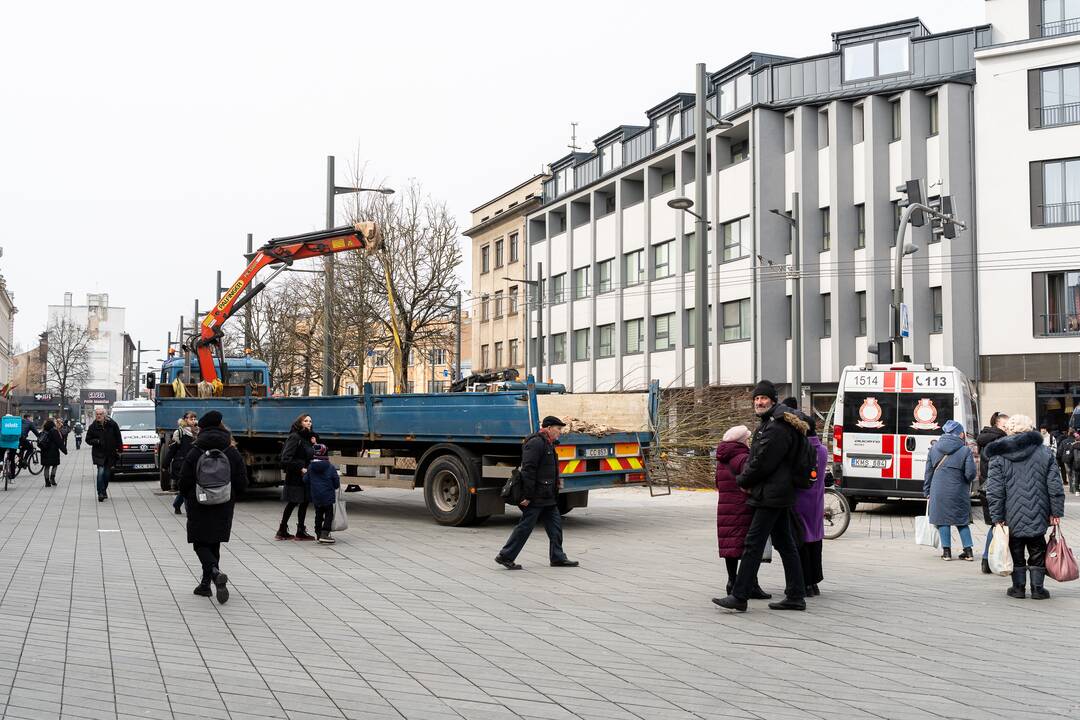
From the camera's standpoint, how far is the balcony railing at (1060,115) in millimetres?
31859

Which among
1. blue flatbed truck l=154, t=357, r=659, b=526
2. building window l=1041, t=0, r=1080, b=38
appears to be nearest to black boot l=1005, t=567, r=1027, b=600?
blue flatbed truck l=154, t=357, r=659, b=526

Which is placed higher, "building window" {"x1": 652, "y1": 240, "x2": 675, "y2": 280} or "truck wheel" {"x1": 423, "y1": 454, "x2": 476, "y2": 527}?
"building window" {"x1": 652, "y1": 240, "x2": 675, "y2": 280}

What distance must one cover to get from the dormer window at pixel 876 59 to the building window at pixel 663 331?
12.2 meters

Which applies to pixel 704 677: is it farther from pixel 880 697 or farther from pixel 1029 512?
pixel 1029 512

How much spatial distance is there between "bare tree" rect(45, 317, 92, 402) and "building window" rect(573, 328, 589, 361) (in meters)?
46.9

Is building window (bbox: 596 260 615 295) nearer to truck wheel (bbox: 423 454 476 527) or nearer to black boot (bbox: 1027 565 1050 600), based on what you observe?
truck wheel (bbox: 423 454 476 527)

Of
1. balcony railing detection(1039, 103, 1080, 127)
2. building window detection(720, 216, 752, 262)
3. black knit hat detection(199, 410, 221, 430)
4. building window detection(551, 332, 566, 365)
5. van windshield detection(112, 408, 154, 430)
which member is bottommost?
van windshield detection(112, 408, 154, 430)

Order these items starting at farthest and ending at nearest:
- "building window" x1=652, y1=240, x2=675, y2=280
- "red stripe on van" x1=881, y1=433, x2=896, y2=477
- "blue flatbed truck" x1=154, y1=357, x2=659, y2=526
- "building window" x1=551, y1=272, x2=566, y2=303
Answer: "building window" x1=551, y1=272, x2=566, y2=303 < "building window" x1=652, y1=240, x2=675, y2=280 < "red stripe on van" x1=881, y1=433, x2=896, y2=477 < "blue flatbed truck" x1=154, y1=357, x2=659, y2=526

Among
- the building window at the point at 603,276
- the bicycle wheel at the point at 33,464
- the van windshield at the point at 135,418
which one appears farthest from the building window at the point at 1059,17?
the bicycle wheel at the point at 33,464

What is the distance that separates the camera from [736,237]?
40.3 m

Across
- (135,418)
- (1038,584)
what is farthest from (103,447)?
(1038,584)

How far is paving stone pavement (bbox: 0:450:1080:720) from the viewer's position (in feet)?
18.2

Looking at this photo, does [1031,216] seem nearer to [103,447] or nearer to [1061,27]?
[1061,27]

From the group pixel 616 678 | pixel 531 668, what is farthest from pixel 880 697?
pixel 531 668
